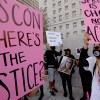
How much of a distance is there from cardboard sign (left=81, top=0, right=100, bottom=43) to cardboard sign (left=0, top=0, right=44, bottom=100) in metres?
0.62

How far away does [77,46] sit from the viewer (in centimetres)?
812

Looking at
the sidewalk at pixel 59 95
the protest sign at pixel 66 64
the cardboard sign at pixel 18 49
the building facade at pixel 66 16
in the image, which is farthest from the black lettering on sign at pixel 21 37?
the building facade at pixel 66 16

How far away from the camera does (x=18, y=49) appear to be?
7.25 feet

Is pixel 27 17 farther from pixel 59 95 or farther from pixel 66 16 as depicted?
pixel 66 16

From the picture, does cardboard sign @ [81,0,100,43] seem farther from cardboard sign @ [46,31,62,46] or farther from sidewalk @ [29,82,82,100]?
sidewalk @ [29,82,82,100]

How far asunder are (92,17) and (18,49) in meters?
1.10

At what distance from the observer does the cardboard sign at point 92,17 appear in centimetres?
281

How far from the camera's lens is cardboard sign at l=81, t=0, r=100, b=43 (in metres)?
2.81

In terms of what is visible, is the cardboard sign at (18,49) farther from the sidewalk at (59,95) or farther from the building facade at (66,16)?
the building facade at (66,16)

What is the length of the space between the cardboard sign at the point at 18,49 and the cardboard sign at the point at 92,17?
2.04ft

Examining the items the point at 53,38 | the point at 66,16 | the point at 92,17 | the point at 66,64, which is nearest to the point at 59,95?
the point at 66,64

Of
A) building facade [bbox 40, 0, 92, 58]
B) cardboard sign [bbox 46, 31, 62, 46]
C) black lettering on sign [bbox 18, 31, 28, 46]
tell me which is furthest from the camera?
building facade [bbox 40, 0, 92, 58]

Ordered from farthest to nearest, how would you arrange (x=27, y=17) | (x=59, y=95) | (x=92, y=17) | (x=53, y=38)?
(x=59, y=95) → (x=53, y=38) → (x=92, y=17) → (x=27, y=17)

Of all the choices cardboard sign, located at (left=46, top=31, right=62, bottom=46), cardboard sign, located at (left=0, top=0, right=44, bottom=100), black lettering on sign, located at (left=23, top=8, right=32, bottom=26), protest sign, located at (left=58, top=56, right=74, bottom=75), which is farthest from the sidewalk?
black lettering on sign, located at (left=23, top=8, right=32, bottom=26)
